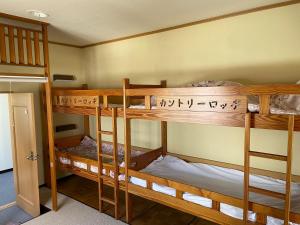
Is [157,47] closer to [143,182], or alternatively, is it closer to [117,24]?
[117,24]

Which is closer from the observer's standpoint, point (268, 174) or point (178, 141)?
point (268, 174)

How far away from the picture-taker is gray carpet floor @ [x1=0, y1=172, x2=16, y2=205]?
361 centimetres

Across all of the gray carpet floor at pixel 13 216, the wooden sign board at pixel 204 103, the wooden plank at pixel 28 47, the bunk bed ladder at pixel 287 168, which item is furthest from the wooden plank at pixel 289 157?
the gray carpet floor at pixel 13 216

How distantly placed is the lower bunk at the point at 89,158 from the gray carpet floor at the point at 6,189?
2.84 ft

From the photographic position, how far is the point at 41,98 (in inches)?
154

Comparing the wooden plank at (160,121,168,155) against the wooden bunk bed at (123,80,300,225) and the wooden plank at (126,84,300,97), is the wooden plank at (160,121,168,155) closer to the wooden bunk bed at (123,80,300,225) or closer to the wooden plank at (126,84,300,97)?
the wooden bunk bed at (123,80,300,225)

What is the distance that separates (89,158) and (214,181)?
76.8 inches

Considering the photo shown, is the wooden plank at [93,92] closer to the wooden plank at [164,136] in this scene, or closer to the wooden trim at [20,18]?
the wooden trim at [20,18]

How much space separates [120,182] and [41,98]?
2116 mm

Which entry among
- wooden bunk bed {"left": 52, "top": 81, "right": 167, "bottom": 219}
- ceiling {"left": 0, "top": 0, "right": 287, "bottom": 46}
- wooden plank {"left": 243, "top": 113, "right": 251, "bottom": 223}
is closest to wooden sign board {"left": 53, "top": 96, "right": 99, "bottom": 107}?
wooden bunk bed {"left": 52, "top": 81, "right": 167, "bottom": 219}

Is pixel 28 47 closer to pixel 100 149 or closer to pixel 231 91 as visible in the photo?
pixel 100 149

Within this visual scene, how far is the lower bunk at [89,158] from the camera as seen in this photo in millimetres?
3004

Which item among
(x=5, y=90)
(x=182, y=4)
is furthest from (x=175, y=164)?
(x=5, y=90)

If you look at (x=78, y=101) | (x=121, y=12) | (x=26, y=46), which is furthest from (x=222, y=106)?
(x=26, y=46)
